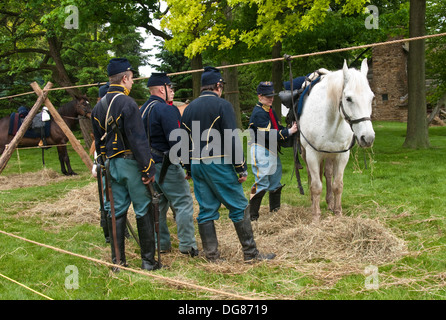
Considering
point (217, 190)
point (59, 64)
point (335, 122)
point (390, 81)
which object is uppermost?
point (59, 64)

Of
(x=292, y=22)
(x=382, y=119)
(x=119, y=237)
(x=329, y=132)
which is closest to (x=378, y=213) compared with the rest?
(x=329, y=132)

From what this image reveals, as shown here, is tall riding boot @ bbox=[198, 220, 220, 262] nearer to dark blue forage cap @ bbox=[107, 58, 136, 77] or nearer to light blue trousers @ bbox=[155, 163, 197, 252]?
→ light blue trousers @ bbox=[155, 163, 197, 252]

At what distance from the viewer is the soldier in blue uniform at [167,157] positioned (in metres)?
5.56

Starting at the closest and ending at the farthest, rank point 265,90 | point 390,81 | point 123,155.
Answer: point 123,155 < point 265,90 < point 390,81

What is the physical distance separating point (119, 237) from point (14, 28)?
677 inches

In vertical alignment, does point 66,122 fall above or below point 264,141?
above

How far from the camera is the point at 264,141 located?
22.8 feet

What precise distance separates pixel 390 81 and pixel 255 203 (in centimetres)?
2851

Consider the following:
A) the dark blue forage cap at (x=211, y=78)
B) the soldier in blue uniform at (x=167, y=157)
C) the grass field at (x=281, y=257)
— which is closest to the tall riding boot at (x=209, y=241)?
the grass field at (x=281, y=257)

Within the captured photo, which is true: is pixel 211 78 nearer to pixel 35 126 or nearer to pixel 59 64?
pixel 35 126

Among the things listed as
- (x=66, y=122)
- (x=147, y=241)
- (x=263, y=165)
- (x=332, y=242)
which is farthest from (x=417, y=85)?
(x=147, y=241)

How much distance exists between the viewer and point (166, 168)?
5.60 metres

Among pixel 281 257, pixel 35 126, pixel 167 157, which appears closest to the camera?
pixel 281 257
